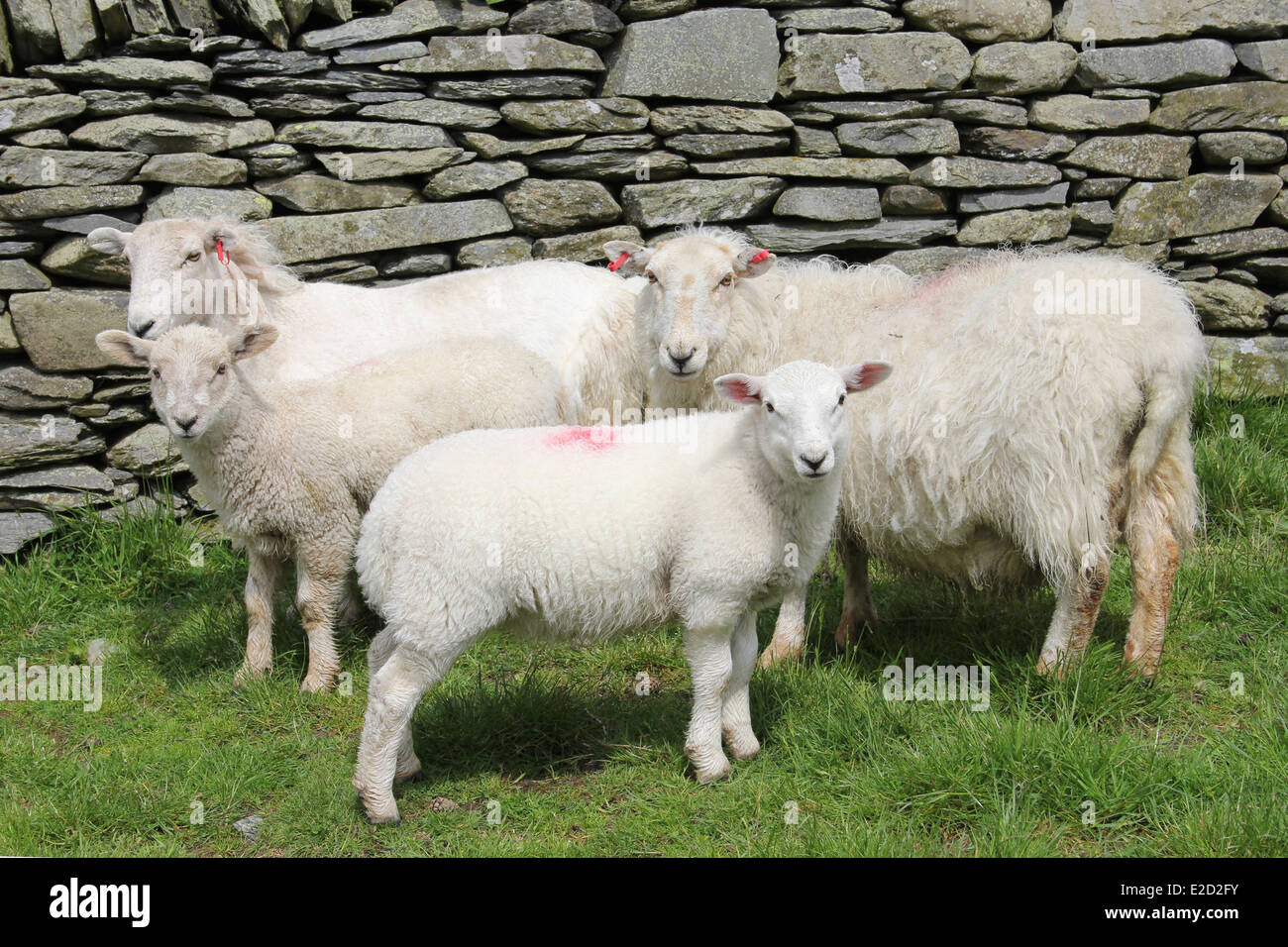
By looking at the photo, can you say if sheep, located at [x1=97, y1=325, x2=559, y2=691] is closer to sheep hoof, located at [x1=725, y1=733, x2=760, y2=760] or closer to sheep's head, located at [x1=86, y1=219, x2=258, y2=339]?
sheep's head, located at [x1=86, y1=219, x2=258, y2=339]

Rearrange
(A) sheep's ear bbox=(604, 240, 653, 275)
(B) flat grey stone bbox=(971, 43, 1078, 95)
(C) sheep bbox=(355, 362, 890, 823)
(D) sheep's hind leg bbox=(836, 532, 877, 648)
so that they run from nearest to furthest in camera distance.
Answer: (C) sheep bbox=(355, 362, 890, 823), (D) sheep's hind leg bbox=(836, 532, 877, 648), (A) sheep's ear bbox=(604, 240, 653, 275), (B) flat grey stone bbox=(971, 43, 1078, 95)

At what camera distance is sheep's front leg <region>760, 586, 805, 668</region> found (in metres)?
4.88

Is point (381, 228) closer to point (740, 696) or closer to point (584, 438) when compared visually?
point (584, 438)

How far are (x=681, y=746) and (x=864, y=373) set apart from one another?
5.09 ft

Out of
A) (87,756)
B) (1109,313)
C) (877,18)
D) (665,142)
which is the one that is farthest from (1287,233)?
(87,756)

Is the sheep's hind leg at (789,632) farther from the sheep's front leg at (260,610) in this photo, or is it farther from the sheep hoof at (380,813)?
the sheep's front leg at (260,610)

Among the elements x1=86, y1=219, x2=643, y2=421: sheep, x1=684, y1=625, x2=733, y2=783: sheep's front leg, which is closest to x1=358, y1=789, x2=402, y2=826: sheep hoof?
x1=684, y1=625, x2=733, y2=783: sheep's front leg

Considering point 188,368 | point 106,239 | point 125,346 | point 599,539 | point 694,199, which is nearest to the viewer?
point 599,539

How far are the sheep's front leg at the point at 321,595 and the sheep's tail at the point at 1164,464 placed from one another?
3282mm

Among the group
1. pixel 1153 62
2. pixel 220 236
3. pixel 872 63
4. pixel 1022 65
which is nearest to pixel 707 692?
pixel 220 236

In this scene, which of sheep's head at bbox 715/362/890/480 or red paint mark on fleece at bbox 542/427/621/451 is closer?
sheep's head at bbox 715/362/890/480

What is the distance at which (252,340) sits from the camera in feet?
16.0

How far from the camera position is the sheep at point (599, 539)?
3691mm

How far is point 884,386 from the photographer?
15.4 feet
